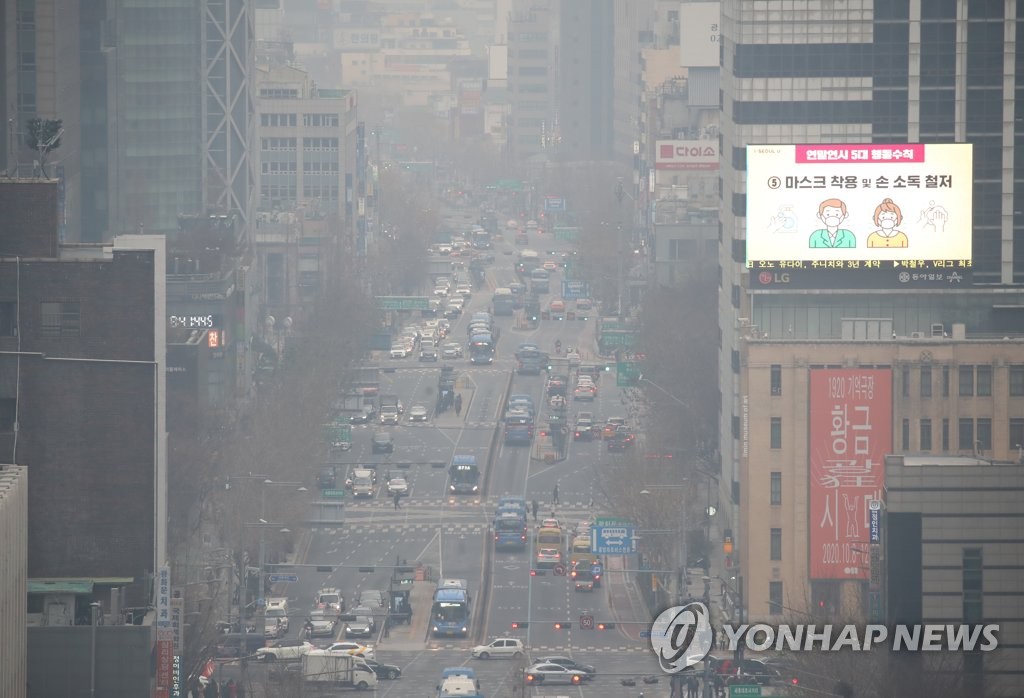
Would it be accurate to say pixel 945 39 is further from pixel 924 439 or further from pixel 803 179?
pixel 924 439

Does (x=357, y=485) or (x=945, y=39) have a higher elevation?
(x=945, y=39)

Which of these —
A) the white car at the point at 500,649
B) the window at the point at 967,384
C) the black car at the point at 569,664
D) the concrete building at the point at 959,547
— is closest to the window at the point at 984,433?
the window at the point at 967,384

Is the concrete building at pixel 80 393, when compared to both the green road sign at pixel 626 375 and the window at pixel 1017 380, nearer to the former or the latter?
the window at pixel 1017 380

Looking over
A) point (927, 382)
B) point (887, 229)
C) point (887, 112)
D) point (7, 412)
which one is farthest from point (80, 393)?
point (887, 112)

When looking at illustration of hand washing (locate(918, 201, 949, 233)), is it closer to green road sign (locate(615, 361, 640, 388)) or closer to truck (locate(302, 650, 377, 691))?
green road sign (locate(615, 361, 640, 388))

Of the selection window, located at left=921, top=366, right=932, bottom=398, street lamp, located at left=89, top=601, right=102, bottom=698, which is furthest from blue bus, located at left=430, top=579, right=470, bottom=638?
street lamp, located at left=89, top=601, right=102, bottom=698

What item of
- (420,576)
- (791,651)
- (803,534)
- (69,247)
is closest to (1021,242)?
(803,534)
